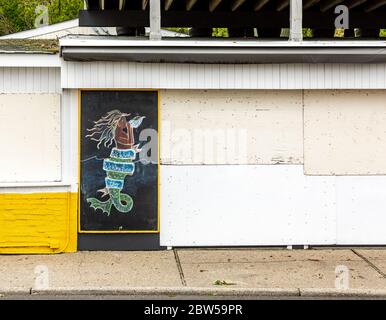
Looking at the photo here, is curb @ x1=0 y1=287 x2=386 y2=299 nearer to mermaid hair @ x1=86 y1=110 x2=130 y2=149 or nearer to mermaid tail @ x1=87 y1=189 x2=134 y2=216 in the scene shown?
mermaid tail @ x1=87 y1=189 x2=134 y2=216

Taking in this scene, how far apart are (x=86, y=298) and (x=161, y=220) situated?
9.20ft

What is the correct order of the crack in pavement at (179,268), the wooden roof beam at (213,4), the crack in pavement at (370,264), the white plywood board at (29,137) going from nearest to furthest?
the crack in pavement at (179,268), the crack in pavement at (370,264), the white plywood board at (29,137), the wooden roof beam at (213,4)

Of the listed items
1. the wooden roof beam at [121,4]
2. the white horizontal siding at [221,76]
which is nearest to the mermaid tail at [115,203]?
the white horizontal siding at [221,76]

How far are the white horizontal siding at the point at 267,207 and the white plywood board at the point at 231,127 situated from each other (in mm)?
183

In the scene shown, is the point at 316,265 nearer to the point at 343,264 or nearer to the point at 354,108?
the point at 343,264

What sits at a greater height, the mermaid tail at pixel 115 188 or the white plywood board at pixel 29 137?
the white plywood board at pixel 29 137

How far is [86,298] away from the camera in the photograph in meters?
8.16

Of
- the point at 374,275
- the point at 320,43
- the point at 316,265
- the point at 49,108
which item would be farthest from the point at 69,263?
the point at 320,43

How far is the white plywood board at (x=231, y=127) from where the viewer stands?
1078 cm

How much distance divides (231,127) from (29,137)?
3131 millimetres

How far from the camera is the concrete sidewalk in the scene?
27.3 feet

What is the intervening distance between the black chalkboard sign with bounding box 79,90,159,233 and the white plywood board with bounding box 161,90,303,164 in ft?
1.22
